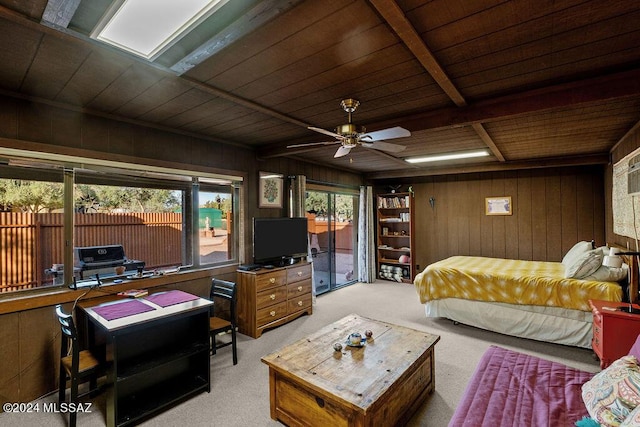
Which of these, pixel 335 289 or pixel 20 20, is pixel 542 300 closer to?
pixel 335 289

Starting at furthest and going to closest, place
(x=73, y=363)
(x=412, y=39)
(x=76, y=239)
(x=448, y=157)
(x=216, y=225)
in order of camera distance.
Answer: (x=448, y=157), (x=216, y=225), (x=76, y=239), (x=73, y=363), (x=412, y=39)

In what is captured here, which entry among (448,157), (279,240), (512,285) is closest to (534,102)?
(512,285)

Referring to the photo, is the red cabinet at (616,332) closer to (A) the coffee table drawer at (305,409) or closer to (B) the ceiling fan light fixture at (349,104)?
(A) the coffee table drawer at (305,409)

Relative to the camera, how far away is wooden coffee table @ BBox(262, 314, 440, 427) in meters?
1.81

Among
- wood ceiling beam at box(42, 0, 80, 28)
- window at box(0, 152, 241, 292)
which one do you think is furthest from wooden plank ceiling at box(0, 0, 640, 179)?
window at box(0, 152, 241, 292)

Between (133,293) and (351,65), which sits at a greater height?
(351,65)

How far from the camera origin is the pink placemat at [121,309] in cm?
238

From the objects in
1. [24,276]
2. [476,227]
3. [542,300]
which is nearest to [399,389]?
[542,300]

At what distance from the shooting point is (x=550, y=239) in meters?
5.46

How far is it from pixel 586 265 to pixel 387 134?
2.82 m

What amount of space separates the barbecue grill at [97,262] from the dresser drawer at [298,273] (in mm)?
1781

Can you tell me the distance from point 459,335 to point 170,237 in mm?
3662

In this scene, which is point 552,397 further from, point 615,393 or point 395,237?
point 395,237

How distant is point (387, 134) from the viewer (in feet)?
8.02
